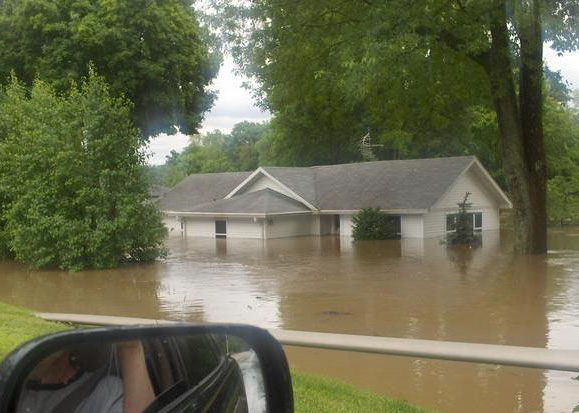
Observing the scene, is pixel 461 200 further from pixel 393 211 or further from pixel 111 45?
pixel 111 45

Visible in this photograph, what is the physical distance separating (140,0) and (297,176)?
15886 millimetres

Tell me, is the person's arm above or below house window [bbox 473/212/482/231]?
above

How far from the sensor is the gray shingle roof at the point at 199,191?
51344mm

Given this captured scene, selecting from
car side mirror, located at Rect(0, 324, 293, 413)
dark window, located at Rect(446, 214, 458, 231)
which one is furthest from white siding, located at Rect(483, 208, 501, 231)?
car side mirror, located at Rect(0, 324, 293, 413)

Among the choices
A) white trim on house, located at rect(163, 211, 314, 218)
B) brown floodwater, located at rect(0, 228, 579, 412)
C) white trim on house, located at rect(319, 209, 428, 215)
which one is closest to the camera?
brown floodwater, located at rect(0, 228, 579, 412)

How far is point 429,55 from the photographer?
2400 centimetres

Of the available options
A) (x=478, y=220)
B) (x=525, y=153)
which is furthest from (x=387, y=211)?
(x=525, y=153)

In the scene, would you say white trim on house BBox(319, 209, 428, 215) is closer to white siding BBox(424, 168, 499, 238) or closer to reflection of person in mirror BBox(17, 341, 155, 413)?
white siding BBox(424, 168, 499, 238)

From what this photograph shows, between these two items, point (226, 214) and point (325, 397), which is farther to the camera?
point (226, 214)

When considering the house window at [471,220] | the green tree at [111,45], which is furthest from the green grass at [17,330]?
the house window at [471,220]

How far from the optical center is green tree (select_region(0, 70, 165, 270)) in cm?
2809

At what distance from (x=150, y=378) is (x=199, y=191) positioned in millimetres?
51859

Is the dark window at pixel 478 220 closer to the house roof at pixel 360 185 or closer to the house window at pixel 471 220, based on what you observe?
the house window at pixel 471 220

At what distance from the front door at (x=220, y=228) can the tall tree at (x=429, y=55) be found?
55.9 feet
